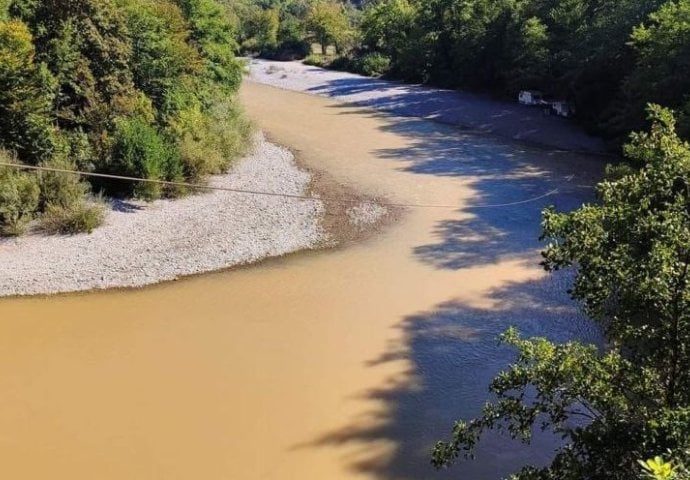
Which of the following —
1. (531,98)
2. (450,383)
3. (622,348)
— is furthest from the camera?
(531,98)

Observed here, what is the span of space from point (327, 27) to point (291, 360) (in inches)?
1734

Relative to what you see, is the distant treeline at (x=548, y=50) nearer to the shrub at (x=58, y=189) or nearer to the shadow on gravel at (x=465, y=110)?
the shadow on gravel at (x=465, y=110)

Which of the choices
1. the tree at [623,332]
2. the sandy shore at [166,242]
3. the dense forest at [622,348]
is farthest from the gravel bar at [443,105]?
the tree at [623,332]

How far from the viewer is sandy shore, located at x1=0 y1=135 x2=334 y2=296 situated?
13.3 m

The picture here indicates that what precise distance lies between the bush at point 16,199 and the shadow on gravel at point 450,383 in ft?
28.2

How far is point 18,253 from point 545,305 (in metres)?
10.8

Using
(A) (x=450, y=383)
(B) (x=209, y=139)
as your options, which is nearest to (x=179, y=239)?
(B) (x=209, y=139)

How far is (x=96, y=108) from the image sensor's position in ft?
56.0

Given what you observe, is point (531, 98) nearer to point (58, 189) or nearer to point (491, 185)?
point (491, 185)

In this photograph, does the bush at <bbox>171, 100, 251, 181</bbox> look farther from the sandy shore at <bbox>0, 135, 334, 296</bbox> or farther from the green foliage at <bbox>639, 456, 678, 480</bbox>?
the green foliage at <bbox>639, 456, 678, 480</bbox>

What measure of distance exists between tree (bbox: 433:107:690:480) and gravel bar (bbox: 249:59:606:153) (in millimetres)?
20458

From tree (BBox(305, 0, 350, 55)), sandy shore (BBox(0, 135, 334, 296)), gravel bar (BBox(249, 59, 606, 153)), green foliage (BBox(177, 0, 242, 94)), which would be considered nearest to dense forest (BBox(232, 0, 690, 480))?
sandy shore (BBox(0, 135, 334, 296))

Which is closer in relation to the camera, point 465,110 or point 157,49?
point 157,49

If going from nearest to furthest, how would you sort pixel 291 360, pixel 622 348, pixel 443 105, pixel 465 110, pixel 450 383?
pixel 622 348
pixel 450 383
pixel 291 360
pixel 465 110
pixel 443 105
